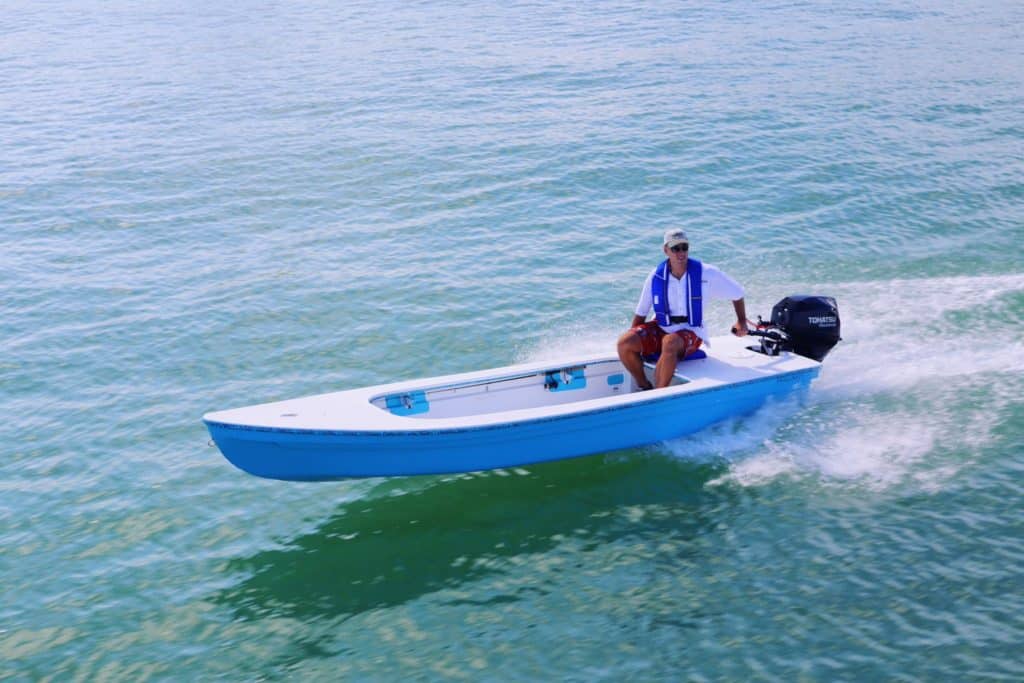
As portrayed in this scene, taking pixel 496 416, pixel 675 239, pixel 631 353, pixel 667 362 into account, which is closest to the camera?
pixel 496 416

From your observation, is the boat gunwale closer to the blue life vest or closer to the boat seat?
the boat seat

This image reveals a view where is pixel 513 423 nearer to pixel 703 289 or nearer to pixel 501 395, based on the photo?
pixel 501 395

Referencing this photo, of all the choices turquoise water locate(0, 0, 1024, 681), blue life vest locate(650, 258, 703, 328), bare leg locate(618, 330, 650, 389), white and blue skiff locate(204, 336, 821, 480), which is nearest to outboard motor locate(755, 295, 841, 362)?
white and blue skiff locate(204, 336, 821, 480)

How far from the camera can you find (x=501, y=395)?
1252 cm

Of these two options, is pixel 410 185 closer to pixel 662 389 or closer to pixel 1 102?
pixel 662 389

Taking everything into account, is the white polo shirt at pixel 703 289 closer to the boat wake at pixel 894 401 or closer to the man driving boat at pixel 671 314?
the man driving boat at pixel 671 314

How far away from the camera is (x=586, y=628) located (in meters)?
9.65

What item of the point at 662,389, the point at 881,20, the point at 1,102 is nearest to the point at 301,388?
the point at 662,389

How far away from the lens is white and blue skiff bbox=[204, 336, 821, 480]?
10.8 metres

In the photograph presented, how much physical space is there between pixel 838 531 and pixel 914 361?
14.0ft

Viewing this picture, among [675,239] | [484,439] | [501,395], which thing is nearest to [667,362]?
[675,239]

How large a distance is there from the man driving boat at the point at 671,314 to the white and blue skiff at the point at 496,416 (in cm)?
30

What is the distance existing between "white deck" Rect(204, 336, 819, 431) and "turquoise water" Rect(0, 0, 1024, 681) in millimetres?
A: 706

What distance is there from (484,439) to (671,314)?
2740 millimetres
